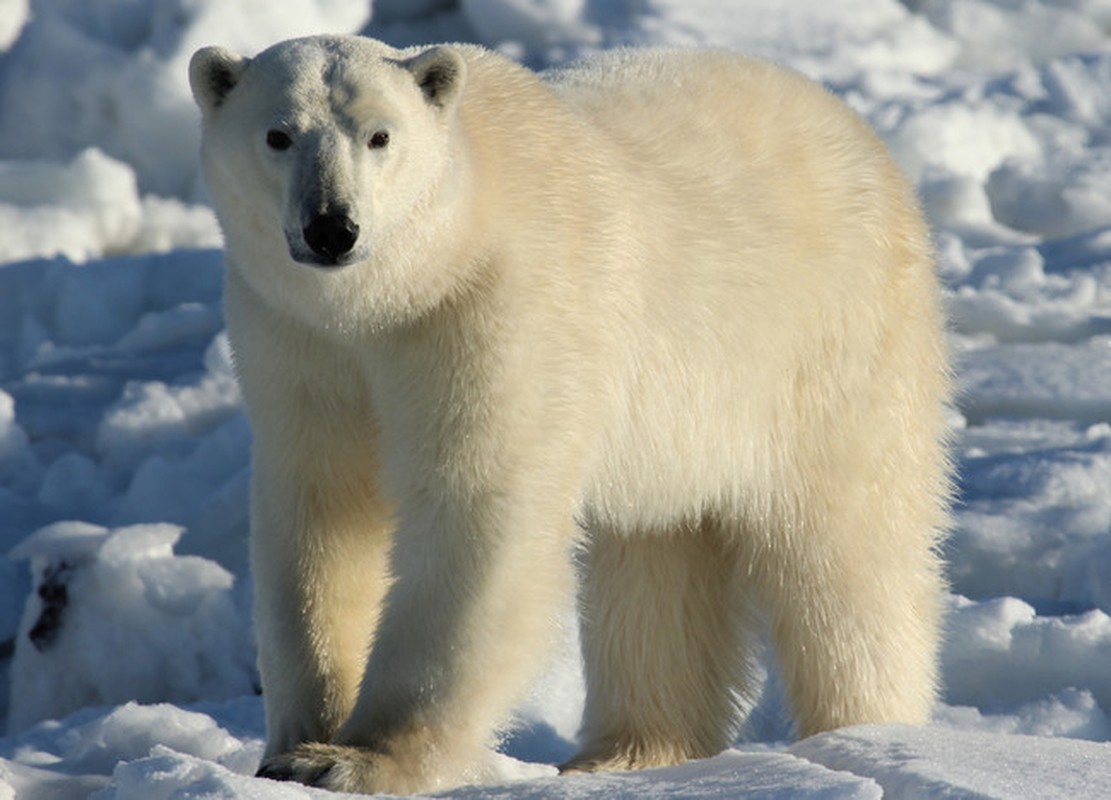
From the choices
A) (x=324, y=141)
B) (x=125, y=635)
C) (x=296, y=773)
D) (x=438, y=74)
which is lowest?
(x=296, y=773)

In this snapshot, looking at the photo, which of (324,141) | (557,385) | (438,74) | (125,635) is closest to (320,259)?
(324,141)

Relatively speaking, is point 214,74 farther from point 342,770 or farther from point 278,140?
point 342,770

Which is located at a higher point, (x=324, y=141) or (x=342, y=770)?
(x=324, y=141)

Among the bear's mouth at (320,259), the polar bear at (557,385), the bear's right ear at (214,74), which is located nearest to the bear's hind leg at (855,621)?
the polar bear at (557,385)

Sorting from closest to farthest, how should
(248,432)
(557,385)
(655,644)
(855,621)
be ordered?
(557,385), (855,621), (655,644), (248,432)

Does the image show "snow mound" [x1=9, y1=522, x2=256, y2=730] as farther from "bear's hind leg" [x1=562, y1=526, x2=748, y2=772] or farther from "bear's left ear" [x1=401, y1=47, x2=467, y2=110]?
"bear's left ear" [x1=401, y1=47, x2=467, y2=110]

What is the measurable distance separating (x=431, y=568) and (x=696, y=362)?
71 centimetres

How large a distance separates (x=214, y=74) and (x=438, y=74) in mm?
369

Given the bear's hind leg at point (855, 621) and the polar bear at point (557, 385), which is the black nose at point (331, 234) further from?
the bear's hind leg at point (855, 621)

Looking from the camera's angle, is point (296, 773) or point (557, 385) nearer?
point (296, 773)

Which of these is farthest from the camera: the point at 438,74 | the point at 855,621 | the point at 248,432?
the point at 248,432

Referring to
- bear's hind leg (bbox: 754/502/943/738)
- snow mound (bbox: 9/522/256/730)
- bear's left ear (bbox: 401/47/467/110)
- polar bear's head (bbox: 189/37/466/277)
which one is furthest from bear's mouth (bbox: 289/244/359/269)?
snow mound (bbox: 9/522/256/730)

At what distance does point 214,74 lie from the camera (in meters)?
3.04

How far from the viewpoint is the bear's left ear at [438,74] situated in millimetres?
2984
